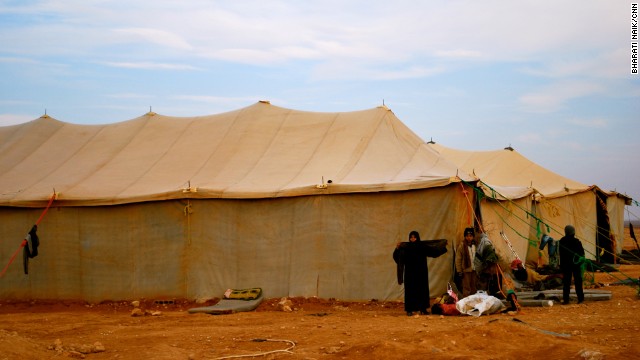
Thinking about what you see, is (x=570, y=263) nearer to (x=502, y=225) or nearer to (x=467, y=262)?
(x=467, y=262)

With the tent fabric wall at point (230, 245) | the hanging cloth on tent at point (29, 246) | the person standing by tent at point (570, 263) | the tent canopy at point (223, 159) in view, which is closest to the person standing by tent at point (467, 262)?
the tent fabric wall at point (230, 245)

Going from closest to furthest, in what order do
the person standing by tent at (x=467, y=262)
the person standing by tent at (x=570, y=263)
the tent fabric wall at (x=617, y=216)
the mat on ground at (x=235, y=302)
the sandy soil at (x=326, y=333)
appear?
the sandy soil at (x=326, y=333) < the person standing by tent at (x=467, y=262) < the person standing by tent at (x=570, y=263) < the mat on ground at (x=235, y=302) < the tent fabric wall at (x=617, y=216)

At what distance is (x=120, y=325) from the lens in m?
11.0

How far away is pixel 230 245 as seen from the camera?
13.4 metres

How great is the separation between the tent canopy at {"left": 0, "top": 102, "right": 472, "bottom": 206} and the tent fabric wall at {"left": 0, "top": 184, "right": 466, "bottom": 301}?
0.24 m

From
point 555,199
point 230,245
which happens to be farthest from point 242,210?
point 555,199

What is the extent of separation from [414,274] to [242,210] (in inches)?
140

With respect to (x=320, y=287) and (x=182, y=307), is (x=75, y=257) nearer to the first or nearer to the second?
(x=182, y=307)

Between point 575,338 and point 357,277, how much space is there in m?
4.84

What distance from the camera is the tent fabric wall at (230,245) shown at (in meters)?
12.3

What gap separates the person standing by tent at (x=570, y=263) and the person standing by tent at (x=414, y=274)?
2093mm

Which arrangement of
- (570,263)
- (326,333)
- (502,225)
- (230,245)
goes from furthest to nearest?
1. (502,225)
2. (230,245)
3. (570,263)
4. (326,333)

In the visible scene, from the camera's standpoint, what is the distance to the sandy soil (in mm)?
7676

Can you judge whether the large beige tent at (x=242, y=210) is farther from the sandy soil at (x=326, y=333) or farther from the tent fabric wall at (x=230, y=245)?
the sandy soil at (x=326, y=333)
